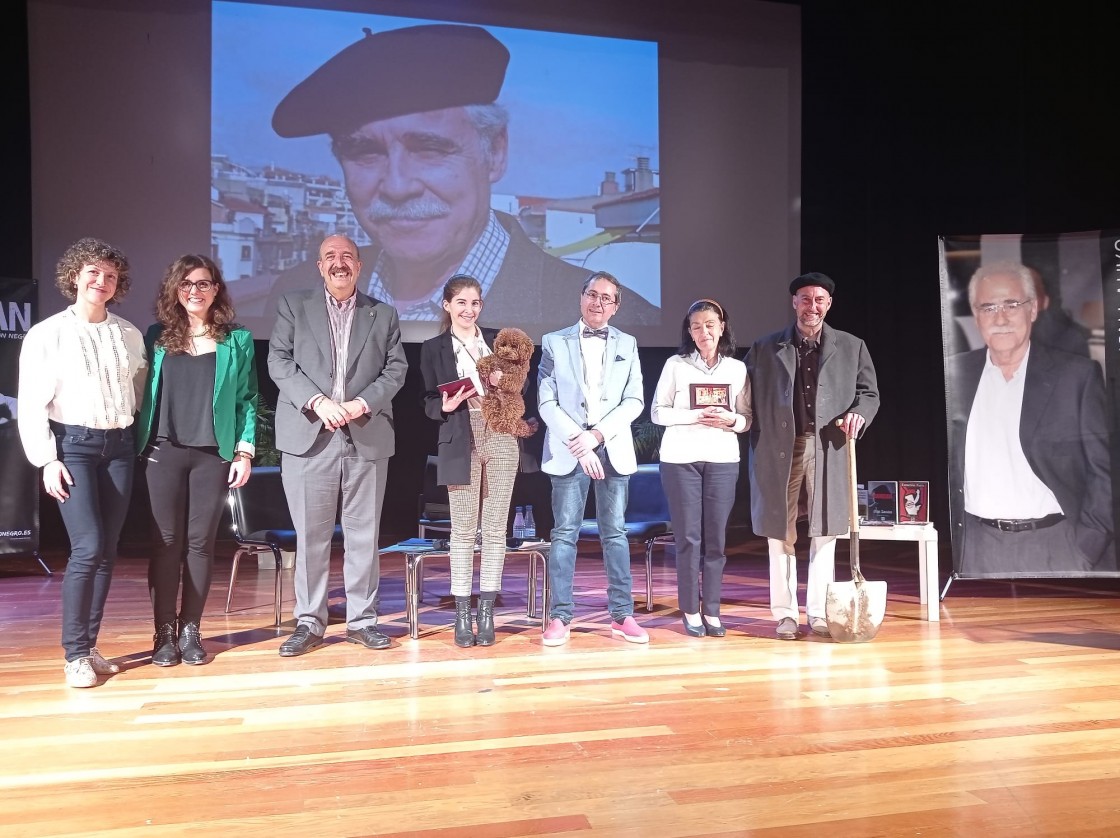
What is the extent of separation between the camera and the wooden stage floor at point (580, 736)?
214 centimetres

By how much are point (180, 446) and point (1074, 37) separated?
6911 millimetres

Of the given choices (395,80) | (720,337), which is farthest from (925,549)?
(395,80)

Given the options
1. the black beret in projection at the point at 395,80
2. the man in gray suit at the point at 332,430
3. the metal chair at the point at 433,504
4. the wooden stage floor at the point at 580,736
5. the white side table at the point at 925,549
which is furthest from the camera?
the black beret in projection at the point at 395,80

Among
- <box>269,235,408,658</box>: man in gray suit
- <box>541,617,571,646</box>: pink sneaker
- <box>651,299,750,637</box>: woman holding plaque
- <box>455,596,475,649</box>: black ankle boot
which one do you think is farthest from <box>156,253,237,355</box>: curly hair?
<box>651,299,750,637</box>: woman holding plaque

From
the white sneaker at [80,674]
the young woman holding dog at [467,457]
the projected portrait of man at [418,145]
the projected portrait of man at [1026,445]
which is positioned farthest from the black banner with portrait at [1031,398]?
the white sneaker at [80,674]

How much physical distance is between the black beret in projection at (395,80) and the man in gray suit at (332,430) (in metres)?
3.49

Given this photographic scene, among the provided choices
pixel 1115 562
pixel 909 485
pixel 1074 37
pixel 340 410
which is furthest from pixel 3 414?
pixel 1074 37

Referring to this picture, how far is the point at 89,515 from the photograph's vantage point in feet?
10.9

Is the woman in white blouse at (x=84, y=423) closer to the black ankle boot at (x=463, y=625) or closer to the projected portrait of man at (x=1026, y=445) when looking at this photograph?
the black ankle boot at (x=463, y=625)

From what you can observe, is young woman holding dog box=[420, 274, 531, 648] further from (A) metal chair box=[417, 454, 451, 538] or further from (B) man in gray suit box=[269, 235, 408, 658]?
(A) metal chair box=[417, 454, 451, 538]

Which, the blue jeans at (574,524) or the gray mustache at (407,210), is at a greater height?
the gray mustache at (407,210)

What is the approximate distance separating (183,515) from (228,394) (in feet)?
1.64

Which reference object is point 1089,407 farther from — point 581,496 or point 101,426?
point 101,426

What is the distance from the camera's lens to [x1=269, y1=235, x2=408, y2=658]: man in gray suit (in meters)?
3.78
